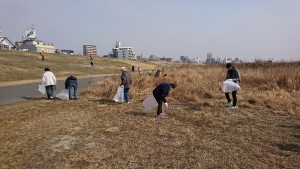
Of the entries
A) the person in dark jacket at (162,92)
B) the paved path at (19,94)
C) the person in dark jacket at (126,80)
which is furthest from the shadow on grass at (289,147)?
the paved path at (19,94)

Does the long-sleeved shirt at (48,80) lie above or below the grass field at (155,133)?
above


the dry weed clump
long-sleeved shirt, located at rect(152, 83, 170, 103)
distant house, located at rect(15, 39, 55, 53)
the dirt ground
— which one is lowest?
the dirt ground

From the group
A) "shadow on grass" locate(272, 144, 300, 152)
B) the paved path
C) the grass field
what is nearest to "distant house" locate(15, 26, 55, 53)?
the paved path

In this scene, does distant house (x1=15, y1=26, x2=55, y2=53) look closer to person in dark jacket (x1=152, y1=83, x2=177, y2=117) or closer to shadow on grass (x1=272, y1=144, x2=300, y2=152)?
person in dark jacket (x1=152, y1=83, x2=177, y2=117)

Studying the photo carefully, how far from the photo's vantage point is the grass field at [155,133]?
5.76 m

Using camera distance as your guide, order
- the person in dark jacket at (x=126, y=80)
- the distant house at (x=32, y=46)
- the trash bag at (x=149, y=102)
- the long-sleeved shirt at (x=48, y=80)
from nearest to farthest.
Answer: the trash bag at (x=149, y=102)
the person in dark jacket at (x=126, y=80)
the long-sleeved shirt at (x=48, y=80)
the distant house at (x=32, y=46)

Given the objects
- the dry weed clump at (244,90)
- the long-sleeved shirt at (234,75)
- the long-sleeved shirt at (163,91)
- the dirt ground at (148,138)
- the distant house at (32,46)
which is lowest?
the dirt ground at (148,138)

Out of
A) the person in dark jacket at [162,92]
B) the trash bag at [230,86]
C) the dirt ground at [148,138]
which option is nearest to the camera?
the dirt ground at [148,138]

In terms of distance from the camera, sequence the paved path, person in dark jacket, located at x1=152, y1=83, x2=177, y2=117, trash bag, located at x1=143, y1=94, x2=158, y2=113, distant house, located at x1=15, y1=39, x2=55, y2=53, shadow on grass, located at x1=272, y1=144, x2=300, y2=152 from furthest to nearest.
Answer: distant house, located at x1=15, y1=39, x2=55, y2=53, the paved path, trash bag, located at x1=143, y1=94, x2=158, y2=113, person in dark jacket, located at x1=152, y1=83, x2=177, y2=117, shadow on grass, located at x1=272, y1=144, x2=300, y2=152

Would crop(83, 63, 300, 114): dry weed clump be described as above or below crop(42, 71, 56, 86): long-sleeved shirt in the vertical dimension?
below

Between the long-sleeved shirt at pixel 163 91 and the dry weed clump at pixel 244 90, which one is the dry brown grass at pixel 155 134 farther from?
the long-sleeved shirt at pixel 163 91

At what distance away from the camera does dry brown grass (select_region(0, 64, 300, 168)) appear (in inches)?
227

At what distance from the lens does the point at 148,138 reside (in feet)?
23.5

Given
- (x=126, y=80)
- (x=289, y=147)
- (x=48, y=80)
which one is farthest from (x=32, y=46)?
(x=289, y=147)
